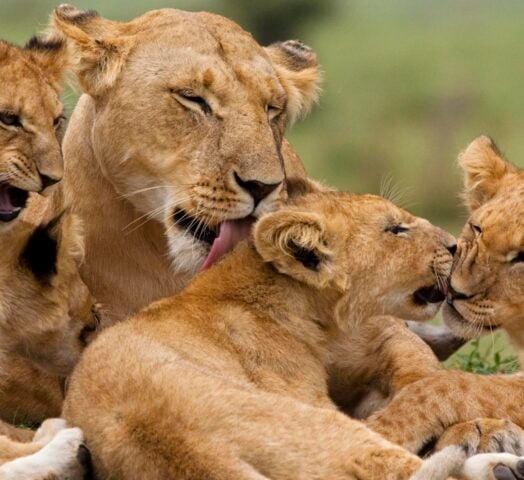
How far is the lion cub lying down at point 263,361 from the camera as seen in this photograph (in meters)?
5.41

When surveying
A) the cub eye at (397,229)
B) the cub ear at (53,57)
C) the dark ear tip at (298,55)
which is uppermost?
the cub ear at (53,57)

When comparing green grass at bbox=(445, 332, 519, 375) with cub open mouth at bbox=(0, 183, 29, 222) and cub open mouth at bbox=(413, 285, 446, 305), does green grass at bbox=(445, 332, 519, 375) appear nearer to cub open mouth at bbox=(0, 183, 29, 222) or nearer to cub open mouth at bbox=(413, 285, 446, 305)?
cub open mouth at bbox=(413, 285, 446, 305)

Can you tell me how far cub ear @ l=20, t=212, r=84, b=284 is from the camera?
6.70 meters

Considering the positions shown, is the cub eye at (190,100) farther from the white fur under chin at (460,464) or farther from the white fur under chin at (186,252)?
the white fur under chin at (460,464)

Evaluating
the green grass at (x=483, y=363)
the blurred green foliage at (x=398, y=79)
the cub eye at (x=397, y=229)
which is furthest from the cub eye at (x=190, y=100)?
the blurred green foliage at (x=398, y=79)

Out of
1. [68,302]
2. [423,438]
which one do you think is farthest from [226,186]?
[423,438]

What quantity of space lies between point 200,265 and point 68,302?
0.53 meters

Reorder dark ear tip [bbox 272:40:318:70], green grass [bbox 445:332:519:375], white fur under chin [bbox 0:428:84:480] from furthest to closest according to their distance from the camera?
green grass [bbox 445:332:519:375] → dark ear tip [bbox 272:40:318:70] → white fur under chin [bbox 0:428:84:480]

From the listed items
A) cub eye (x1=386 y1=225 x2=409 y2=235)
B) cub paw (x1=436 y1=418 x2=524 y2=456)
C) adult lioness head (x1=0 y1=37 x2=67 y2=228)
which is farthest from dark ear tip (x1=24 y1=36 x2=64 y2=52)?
cub paw (x1=436 y1=418 x2=524 y2=456)

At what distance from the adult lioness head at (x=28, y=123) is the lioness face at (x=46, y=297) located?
0.47 ft

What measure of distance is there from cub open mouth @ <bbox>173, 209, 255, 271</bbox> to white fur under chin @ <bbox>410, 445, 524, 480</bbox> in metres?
1.59

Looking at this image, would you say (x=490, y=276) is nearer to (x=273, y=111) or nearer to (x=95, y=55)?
(x=273, y=111)

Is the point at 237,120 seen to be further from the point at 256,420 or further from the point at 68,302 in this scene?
the point at 256,420

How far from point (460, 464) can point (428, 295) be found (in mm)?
1400
